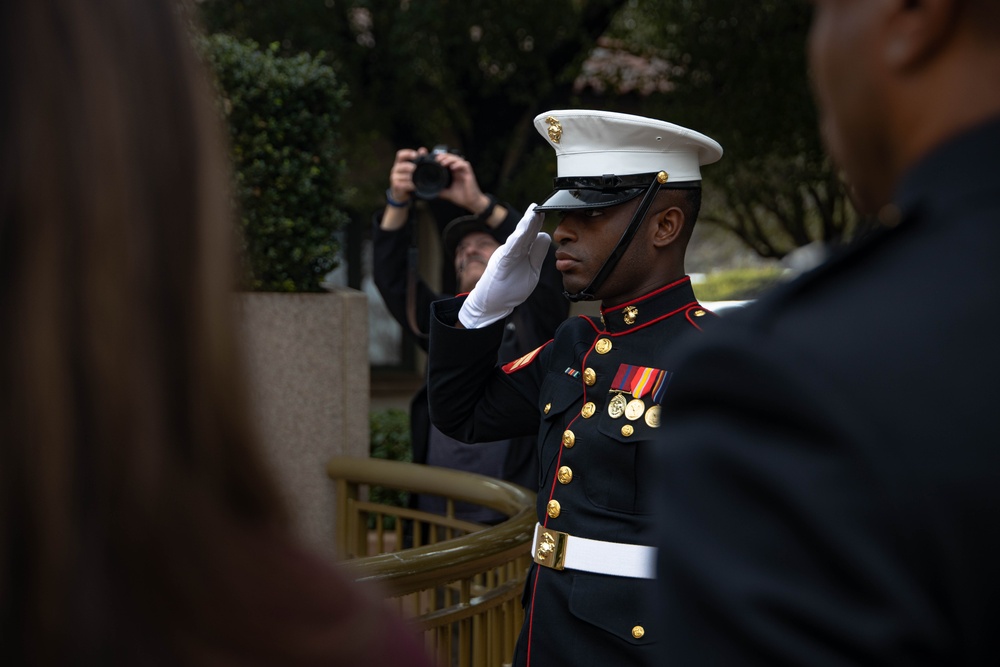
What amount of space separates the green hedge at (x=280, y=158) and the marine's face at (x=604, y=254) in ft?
9.42

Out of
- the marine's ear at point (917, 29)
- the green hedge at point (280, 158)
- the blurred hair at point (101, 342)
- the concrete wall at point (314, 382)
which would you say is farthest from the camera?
the green hedge at point (280, 158)

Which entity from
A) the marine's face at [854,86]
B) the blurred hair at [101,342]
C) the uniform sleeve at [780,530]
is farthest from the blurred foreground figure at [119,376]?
the marine's face at [854,86]

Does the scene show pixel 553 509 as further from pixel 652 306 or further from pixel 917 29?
pixel 917 29

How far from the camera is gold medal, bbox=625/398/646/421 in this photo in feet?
7.75

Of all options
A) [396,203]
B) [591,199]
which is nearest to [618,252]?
[591,199]

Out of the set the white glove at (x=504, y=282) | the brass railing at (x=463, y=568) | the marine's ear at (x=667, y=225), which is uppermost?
the marine's ear at (x=667, y=225)

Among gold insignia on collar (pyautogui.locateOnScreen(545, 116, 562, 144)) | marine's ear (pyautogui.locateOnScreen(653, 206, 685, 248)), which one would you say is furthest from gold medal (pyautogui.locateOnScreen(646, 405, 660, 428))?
gold insignia on collar (pyautogui.locateOnScreen(545, 116, 562, 144))

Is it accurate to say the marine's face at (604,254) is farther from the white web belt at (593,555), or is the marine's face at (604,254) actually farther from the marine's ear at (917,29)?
the marine's ear at (917,29)

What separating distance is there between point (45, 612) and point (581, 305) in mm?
8690

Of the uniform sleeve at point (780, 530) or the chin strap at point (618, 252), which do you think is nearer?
the uniform sleeve at point (780, 530)

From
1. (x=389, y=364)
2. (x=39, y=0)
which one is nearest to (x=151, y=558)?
(x=39, y=0)

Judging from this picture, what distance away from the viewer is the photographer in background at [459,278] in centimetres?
405

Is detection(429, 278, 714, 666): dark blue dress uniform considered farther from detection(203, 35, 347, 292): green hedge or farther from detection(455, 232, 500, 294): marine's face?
detection(203, 35, 347, 292): green hedge

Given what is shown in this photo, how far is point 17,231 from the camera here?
2.29ft
